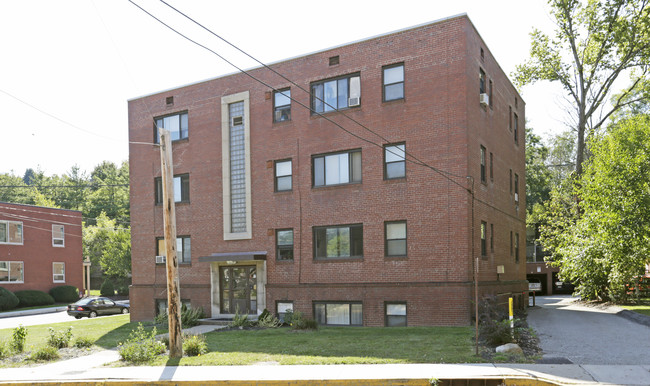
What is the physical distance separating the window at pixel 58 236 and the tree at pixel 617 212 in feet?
134

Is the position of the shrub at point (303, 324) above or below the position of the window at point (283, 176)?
below

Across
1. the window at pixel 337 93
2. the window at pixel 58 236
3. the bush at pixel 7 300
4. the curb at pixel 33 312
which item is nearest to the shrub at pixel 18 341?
the window at pixel 337 93

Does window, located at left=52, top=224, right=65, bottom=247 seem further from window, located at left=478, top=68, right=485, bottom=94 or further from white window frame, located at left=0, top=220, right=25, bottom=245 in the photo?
window, located at left=478, top=68, right=485, bottom=94

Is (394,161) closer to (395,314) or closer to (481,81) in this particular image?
(481,81)

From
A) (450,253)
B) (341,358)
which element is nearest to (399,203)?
(450,253)

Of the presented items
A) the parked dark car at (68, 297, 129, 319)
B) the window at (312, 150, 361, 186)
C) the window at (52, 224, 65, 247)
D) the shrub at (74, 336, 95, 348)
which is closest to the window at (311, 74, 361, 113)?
the window at (312, 150, 361, 186)

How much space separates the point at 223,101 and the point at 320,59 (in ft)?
17.3

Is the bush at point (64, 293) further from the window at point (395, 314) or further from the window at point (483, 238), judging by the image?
the window at point (483, 238)

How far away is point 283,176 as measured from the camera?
928 inches

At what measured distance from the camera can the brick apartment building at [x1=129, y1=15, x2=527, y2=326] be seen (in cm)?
2000

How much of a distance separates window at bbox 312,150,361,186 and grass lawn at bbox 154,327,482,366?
5968 mm

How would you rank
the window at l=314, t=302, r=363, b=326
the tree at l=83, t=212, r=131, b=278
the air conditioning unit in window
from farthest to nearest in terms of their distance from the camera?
1. the tree at l=83, t=212, r=131, b=278
2. the air conditioning unit in window
3. the window at l=314, t=302, r=363, b=326

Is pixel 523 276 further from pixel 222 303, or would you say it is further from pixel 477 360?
pixel 477 360

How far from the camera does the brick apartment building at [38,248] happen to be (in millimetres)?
44406
